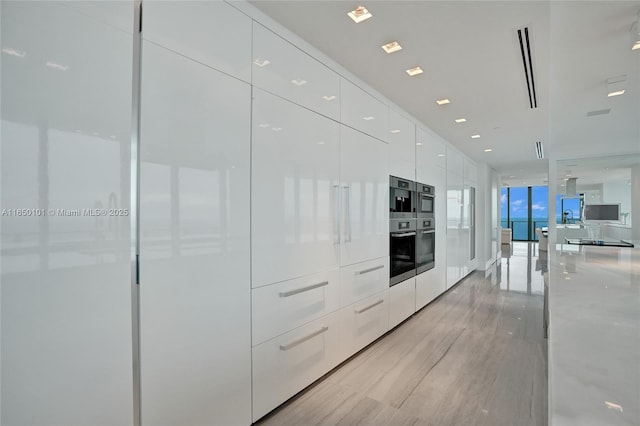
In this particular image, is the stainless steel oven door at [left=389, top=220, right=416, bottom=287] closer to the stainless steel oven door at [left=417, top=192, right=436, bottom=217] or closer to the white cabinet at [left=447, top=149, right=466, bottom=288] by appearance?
the stainless steel oven door at [left=417, top=192, right=436, bottom=217]

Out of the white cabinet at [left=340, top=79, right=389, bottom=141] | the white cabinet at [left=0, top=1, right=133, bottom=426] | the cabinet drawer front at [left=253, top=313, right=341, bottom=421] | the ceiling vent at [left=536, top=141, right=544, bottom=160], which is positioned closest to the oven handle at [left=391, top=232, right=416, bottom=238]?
the white cabinet at [left=340, top=79, right=389, bottom=141]

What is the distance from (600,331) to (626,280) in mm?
→ 1142

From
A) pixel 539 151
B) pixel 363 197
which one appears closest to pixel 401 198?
pixel 363 197

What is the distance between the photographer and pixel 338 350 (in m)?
2.56

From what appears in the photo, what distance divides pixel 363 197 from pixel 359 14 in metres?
1.47

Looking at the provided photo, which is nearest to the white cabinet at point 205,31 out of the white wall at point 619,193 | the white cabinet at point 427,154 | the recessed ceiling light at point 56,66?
the recessed ceiling light at point 56,66

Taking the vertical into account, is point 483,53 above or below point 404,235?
above

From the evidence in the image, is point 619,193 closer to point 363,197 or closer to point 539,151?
point 539,151

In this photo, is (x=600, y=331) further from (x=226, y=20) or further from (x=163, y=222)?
(x=226, y=20)

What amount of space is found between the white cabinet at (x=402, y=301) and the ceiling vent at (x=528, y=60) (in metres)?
2.46

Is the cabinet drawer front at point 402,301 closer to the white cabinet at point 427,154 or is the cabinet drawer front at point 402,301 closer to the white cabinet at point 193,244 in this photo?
the white cabinet at point 427,154

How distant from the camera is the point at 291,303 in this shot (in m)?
2.07

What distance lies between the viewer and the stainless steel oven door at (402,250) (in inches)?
135

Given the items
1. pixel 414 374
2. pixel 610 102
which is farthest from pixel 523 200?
pixel 414 374
